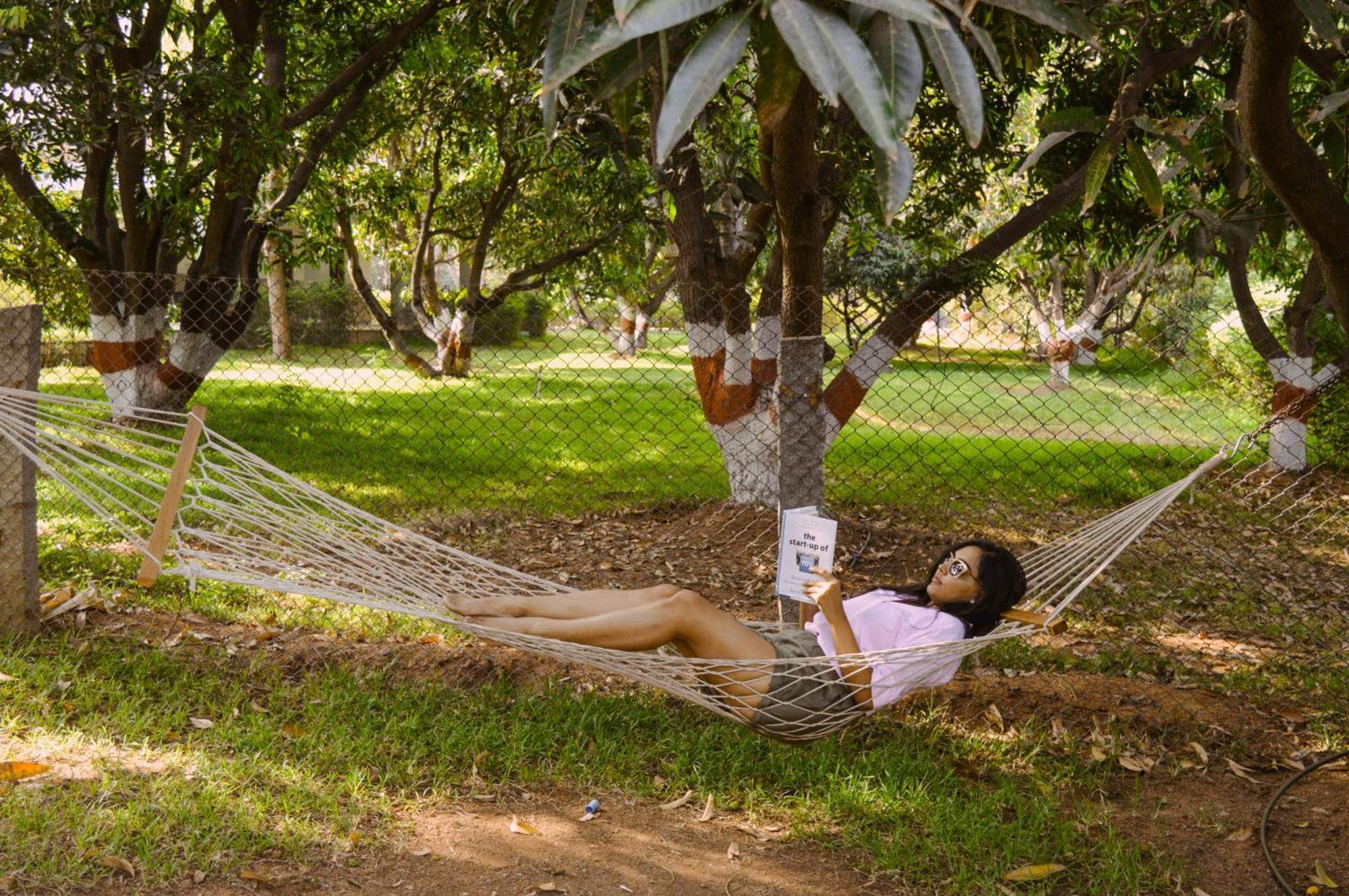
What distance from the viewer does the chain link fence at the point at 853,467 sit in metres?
3.47

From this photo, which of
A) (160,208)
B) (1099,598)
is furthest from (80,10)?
(1099,598)

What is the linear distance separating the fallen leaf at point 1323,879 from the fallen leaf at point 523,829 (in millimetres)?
1428

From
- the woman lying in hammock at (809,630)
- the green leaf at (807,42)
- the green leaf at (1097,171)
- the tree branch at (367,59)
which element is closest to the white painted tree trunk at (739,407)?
the woman lying in hammock at (809,630)

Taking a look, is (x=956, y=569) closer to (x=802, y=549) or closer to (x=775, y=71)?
(x=802, y=549)

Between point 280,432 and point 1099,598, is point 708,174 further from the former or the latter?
point 280,432

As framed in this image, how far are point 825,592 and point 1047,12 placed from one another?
1.32 meters

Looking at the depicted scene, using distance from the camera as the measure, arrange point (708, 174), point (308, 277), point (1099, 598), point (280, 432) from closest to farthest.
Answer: point (1099, 598)
point (708, 174)
point (280, 432)
point (308, 277)

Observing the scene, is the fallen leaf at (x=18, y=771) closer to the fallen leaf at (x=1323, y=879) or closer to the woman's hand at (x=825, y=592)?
the woman's hand at (x=825, y=592)

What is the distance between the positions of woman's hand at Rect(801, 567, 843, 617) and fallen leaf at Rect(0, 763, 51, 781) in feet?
4.94

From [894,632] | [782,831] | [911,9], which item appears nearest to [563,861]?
[782,831]

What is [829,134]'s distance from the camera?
155 inches

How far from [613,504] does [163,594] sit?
1987mm

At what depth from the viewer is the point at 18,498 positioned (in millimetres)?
2732

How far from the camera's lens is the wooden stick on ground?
238 cm
